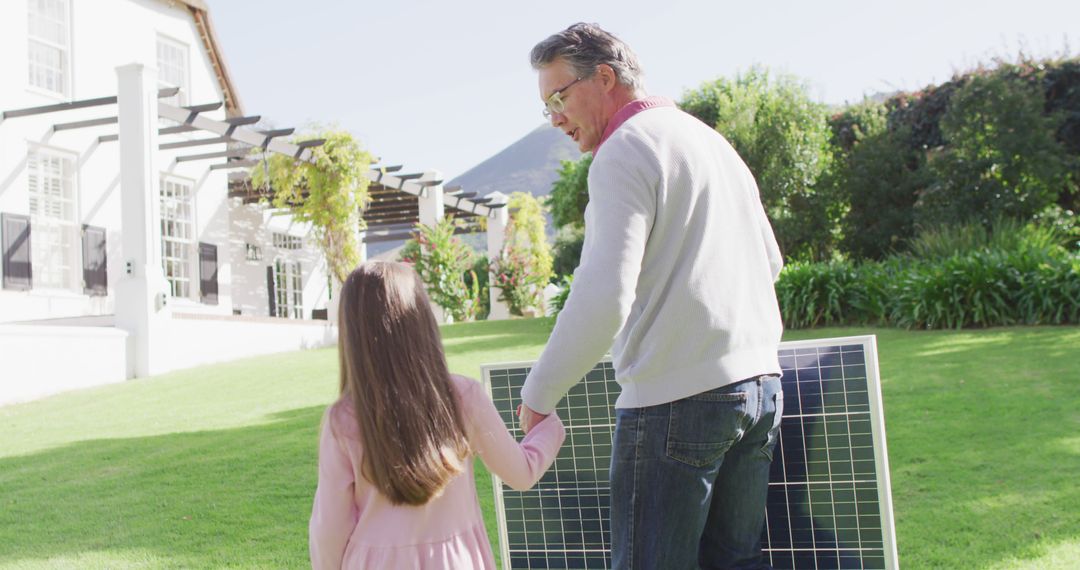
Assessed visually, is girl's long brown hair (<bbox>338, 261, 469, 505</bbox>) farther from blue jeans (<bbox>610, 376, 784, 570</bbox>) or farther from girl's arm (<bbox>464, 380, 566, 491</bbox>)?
blue jeans (<bbox>610, 376, 784, 570</bbox>)

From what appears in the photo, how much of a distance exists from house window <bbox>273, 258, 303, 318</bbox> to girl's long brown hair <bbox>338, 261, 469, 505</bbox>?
57.5ft

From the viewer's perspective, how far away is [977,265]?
11.3m

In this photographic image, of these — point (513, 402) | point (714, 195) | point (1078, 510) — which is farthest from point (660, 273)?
point (1078, 510)

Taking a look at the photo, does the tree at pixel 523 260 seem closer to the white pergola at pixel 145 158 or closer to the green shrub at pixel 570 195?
the green shrub at pixel 570 195

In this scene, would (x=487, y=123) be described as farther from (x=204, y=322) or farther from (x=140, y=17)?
(x=204, y=322)

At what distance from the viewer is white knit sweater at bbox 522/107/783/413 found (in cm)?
195

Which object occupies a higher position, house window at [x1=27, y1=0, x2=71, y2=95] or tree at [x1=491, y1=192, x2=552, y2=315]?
house window at [x1=27, y1=0, x2=71, y2=95]

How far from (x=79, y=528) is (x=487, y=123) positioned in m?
46.0

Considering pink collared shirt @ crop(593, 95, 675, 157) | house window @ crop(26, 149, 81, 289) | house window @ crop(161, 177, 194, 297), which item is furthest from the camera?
house window @ crop(161, 177, 194, 297)

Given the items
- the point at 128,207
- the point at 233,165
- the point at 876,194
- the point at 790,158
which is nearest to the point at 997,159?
the point at 876,194

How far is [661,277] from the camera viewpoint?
6.58 feet

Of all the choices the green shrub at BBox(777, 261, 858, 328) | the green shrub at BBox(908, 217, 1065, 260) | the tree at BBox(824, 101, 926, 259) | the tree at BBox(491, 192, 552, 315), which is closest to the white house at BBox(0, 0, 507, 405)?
the tree at BBox(491, 192, 552, 315)

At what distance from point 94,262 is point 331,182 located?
3.99 m

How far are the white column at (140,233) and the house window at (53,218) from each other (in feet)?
7.99
